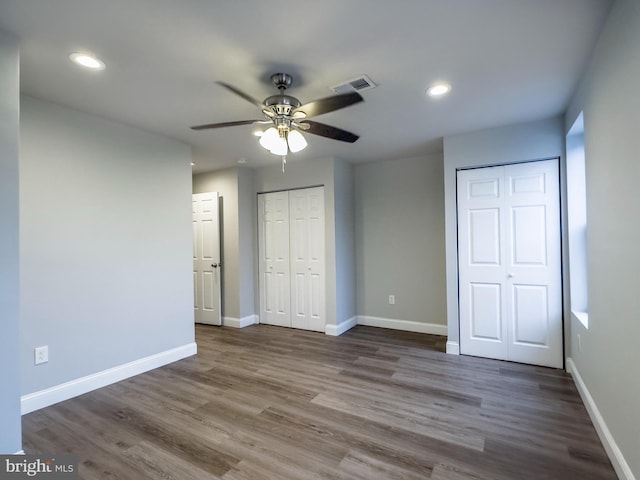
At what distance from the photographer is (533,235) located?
3.24m

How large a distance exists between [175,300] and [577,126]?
410cm

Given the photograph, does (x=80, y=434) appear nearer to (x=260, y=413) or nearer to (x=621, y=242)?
(x=260, y=413)

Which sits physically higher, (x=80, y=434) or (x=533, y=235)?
(x=533, y=235)

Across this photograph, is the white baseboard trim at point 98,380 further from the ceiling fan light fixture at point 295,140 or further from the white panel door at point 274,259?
the ceiling fan light fixture at point 295,140

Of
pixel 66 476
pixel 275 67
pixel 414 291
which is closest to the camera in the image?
pixel 66 476

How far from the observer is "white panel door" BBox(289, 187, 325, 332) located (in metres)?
4.62

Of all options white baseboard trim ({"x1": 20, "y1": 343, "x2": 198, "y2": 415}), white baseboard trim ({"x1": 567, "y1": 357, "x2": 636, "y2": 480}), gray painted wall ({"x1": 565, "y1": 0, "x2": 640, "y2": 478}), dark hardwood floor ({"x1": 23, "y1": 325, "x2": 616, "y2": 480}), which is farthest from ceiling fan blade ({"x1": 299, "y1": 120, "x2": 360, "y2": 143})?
white baseboard trim ({"x1": 20, "y1": 343, "x2": 198, "y2": 415})

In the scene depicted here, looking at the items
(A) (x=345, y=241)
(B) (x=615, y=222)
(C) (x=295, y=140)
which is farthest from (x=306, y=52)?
(A) (x=345, y=241)

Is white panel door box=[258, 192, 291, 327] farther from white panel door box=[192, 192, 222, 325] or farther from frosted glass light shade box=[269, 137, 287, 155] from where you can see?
frosted glass light shade box=[269, 137, 287, 155]

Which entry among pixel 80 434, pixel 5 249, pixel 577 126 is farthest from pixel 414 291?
pixel 5 249

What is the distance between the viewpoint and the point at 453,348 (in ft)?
11.8

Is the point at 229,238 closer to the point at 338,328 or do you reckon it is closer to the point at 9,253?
the point at 338,328

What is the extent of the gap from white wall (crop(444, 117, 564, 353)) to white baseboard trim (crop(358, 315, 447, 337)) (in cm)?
79

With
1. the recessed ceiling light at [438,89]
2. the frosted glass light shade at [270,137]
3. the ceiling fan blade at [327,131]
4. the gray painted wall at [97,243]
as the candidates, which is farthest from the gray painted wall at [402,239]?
the frosted glass light shade at [270,137]
